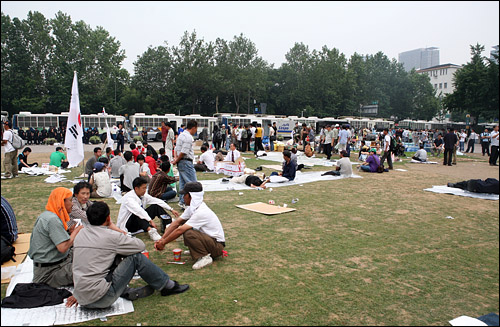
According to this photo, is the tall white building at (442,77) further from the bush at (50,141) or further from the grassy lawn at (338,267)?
the grassy lawn at (338,267)

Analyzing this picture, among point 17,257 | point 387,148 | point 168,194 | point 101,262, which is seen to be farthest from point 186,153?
point 387,148

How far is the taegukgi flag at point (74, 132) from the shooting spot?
1109cm

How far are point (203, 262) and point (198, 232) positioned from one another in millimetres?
412

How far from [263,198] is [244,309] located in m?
5.73

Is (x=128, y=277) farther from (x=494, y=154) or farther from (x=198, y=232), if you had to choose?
(x=494, y=154)

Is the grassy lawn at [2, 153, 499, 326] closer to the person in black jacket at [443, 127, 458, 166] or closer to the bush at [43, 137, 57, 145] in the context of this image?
the person in black jacket at [443, 127, 458, 166]

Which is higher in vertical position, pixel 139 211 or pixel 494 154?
pixel 494 154

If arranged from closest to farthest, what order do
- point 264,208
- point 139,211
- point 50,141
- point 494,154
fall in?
1. point 139,211
2. point 264,208
3. point 494,154
4. point 50,141

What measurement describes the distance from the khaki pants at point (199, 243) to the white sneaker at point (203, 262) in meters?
0.05

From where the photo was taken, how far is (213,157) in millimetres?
14312

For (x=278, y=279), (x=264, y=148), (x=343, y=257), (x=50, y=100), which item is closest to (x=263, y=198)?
(x=343, y=257)

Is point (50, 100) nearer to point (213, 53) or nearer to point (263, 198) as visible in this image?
point (213, 53)

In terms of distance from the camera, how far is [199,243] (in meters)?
4.98

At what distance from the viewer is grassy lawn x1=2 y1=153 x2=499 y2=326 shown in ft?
12.4
